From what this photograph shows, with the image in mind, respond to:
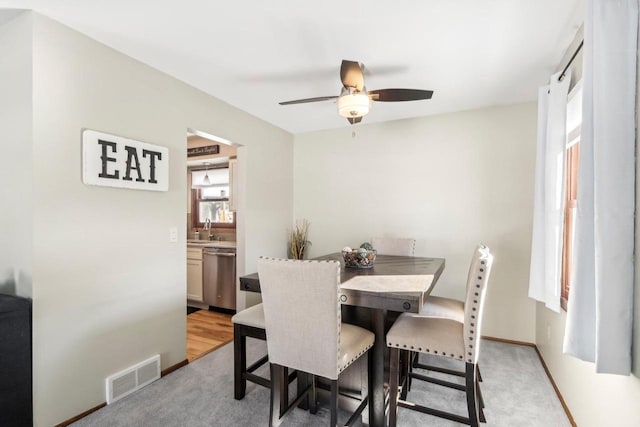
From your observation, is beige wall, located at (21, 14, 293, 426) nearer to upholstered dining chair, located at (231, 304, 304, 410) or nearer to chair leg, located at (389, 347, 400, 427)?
upholstered dining chair, located at (231, 304, 304, 410)

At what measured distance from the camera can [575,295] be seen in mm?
1393

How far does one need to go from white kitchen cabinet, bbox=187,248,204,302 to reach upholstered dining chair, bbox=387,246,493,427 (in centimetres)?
319

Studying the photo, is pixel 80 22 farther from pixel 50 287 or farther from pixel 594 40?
pixel 594 40

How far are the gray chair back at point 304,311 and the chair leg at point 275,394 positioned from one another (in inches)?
3.7

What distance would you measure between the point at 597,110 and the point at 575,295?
0.79 metres

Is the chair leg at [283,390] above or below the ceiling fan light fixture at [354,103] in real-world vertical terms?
below

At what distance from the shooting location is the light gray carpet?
195 cm

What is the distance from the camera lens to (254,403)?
84.4 inches

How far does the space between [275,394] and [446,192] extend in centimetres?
274

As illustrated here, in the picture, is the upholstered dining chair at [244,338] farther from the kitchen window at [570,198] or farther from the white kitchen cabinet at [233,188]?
the kitchen window at [570,198]

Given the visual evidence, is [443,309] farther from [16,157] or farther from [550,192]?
[16,157]

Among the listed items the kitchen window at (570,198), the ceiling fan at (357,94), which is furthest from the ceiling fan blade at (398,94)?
the kitchen window at (570,198)

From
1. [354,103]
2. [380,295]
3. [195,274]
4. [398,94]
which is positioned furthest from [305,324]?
[195,274]

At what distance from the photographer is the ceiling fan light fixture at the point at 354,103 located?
2.09 meters
